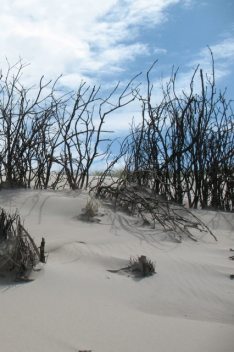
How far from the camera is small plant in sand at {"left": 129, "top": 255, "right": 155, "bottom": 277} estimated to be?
111 inches

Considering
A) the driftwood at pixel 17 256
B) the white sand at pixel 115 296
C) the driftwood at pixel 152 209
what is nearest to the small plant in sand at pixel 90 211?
the white sand at pixel 115 296

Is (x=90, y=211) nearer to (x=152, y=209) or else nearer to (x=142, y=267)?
(x=152, y=209)

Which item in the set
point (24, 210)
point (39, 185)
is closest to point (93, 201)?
point (24, 210)

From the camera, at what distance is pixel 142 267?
2.84 metres

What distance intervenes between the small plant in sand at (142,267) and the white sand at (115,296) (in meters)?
0.07

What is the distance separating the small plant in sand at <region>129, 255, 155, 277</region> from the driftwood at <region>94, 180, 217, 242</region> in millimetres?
999

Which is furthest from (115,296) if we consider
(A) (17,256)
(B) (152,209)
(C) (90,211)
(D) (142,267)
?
(B) (152,209)

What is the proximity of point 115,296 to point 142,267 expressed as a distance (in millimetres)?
395

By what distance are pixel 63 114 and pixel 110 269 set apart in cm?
260

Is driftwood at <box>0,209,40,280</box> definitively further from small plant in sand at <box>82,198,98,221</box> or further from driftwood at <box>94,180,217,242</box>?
driftwood at <box>94,180,217,242</box>

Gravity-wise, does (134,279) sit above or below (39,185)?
below

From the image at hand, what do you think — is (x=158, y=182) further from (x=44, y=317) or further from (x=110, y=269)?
(x=44, y=317)

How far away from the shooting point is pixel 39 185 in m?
5.13

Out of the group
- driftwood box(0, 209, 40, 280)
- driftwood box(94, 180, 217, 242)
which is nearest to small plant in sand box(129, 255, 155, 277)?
driftwood box(0, 209, 40, 280)
